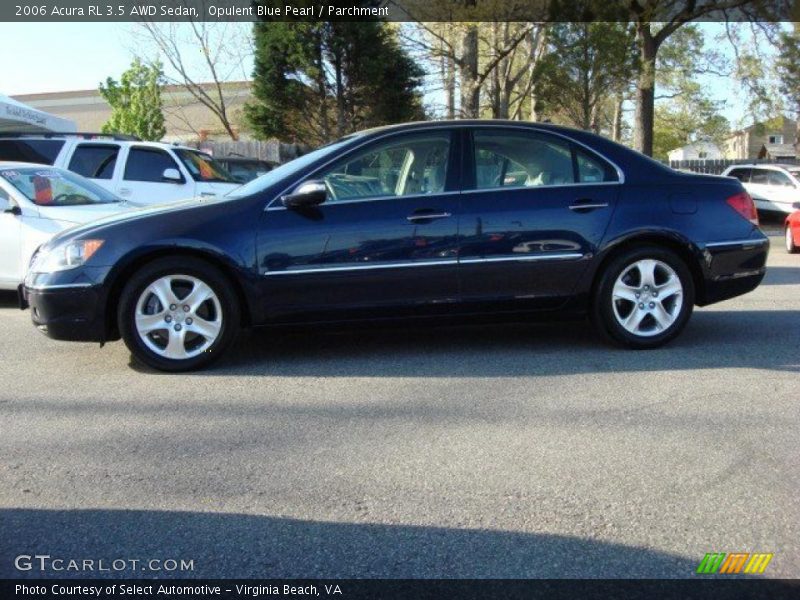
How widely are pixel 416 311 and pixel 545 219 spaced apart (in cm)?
110

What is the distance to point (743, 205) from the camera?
20.2ft

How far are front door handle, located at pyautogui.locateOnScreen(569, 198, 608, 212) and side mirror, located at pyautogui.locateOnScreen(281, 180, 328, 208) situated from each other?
1.74 meters

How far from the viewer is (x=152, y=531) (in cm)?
320

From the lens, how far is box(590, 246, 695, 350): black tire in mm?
5871

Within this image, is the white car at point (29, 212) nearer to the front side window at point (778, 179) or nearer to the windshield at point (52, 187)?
the windshield at point (52, 187)

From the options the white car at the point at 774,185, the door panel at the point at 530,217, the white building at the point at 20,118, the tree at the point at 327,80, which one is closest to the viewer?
the door panel at the point at 530,217

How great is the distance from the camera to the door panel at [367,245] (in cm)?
553

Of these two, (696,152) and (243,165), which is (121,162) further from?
(696,152)

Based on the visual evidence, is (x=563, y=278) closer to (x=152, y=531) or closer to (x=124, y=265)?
(x=124, y=265)

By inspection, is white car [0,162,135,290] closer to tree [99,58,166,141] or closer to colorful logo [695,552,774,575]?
colorful logo [695,552,774,575]

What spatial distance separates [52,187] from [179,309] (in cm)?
405

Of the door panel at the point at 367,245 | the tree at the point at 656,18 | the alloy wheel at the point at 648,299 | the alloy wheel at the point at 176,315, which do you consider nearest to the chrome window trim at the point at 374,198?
the door panel at the point at 367,245
